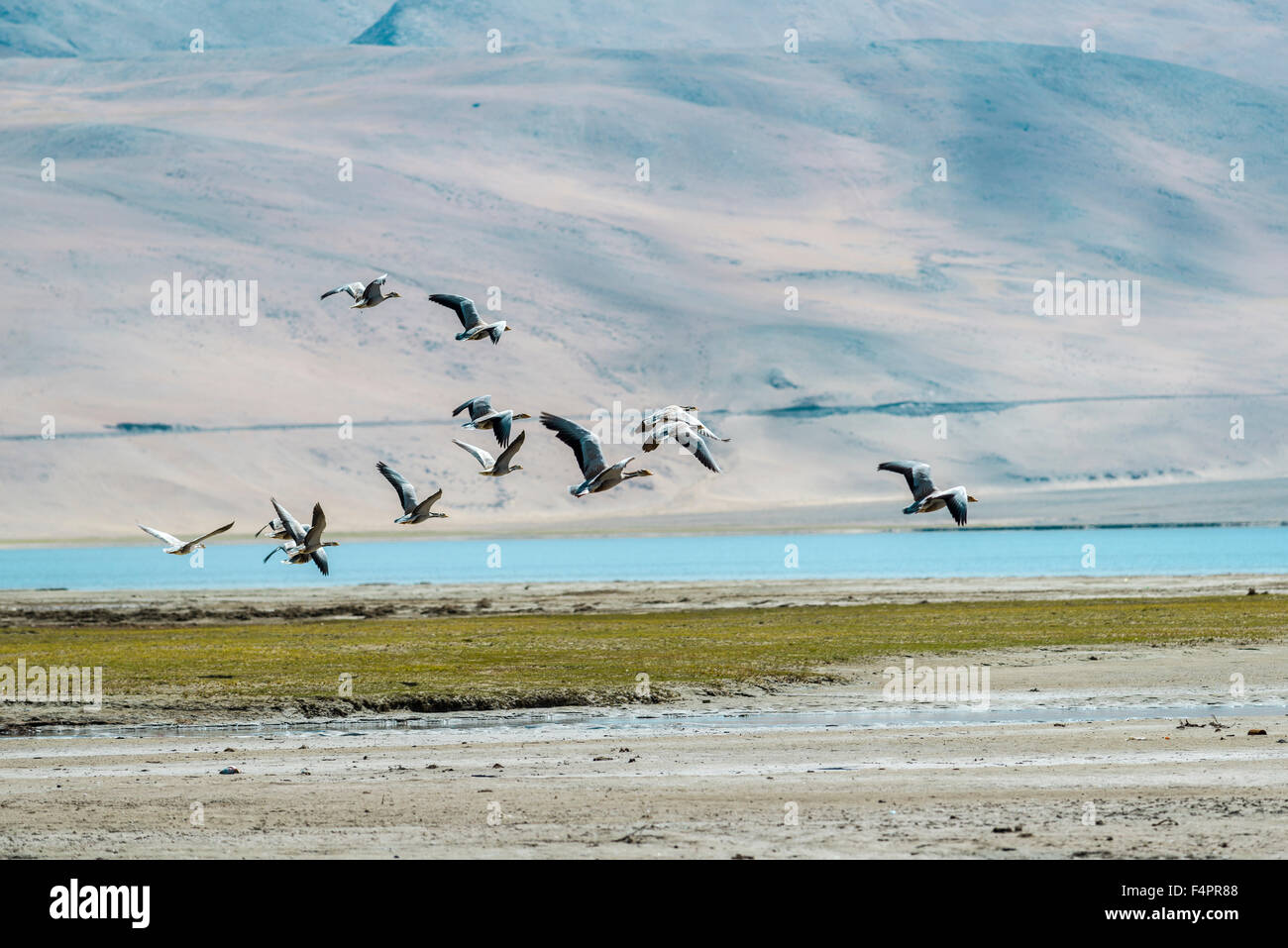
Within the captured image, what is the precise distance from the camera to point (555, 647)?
1421 inches

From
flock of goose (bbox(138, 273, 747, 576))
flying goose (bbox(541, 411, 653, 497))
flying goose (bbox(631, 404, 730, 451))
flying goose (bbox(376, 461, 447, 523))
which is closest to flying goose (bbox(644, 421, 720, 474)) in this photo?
flock of goose (bbox(138, 273, 747, 576))

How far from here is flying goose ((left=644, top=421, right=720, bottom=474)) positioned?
20.6 m

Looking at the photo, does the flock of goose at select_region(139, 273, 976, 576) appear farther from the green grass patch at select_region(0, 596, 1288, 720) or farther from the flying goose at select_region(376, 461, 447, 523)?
the green grass patch at select_region(0, 596, 1288, 720)

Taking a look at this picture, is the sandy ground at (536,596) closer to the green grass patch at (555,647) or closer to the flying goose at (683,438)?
the green grass patch at (555,647)

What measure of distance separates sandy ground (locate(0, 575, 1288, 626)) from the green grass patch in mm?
4057

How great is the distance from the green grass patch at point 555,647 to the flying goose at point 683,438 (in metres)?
7.69

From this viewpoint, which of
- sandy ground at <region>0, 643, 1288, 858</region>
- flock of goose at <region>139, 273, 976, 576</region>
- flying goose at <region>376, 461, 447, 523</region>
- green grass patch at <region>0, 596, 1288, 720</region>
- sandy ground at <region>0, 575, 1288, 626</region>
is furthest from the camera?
sandy ground at <region>0, 575, 1288, 626</region>

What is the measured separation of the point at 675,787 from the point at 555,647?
16.7m

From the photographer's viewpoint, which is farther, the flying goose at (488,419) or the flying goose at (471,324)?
the flying goose at (471,324)

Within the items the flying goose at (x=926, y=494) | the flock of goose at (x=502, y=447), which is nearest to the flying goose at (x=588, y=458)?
the flock of goose at (x=502, y=447)

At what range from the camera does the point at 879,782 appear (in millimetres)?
19562

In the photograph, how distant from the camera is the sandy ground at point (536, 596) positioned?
5134 centimetres

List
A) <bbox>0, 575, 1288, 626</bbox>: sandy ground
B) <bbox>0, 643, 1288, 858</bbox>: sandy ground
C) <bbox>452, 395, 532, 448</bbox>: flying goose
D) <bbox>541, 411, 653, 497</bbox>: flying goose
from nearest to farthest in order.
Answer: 1. <bbox>0, 643, 1288, 858</bbox>: sandy ground
2. <bbox>541, 411, 653, 497</bbox>: flying goose
3. <bbox>452, 395, 532, 448</bbox>: flying goose
4. <bbox>0, 575, 1288, 626</bbox>: sandy ground
